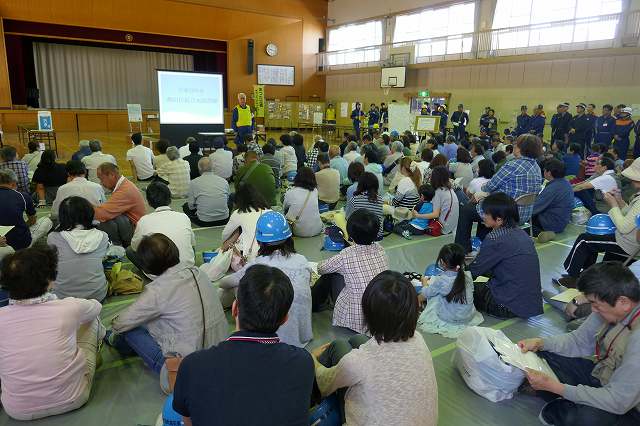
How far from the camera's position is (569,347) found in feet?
7.29

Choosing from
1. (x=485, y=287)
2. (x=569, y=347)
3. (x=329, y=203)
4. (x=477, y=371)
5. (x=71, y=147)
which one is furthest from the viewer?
(x=71, y=147)

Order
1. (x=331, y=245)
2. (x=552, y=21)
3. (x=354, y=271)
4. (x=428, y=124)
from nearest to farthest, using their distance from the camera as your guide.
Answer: (x=354, y=271) < (x=331, y=245) < (x=552, y=21) < (x=428, y=124)

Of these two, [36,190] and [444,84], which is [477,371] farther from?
[444,84]

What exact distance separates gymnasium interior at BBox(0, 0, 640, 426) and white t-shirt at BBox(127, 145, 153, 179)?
10.1 inches

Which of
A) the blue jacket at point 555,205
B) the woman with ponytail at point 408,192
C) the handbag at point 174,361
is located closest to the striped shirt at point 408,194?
the woman with ponytail at point 408,192

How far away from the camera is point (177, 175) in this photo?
263 inches

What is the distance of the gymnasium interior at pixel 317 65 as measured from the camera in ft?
35.0

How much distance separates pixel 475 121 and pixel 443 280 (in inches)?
521

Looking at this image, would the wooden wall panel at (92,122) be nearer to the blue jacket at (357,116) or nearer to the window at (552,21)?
Result: the blue jacket at (357,116)

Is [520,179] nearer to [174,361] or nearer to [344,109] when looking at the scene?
[174,361]

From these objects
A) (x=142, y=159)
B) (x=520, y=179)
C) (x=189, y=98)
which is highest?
(x=189, y=98)

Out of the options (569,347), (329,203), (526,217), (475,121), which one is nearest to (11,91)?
(329,203)

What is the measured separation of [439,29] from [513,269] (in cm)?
1487

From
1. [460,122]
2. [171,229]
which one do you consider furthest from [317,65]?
[171,229]
